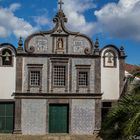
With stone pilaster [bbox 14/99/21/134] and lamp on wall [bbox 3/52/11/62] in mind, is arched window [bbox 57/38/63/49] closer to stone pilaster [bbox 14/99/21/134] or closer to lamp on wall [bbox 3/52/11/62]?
lamp on wall [bbox 3/52/11/62]

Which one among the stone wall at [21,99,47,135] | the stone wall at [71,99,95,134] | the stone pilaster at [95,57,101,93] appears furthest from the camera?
the stone pilaster at [95,57,101,93]

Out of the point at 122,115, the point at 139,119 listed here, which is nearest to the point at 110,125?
the point at 122,115

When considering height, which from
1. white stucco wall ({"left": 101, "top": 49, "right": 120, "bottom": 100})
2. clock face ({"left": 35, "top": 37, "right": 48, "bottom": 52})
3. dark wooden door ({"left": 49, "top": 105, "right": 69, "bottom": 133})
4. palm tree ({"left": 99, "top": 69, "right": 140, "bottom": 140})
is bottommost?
dark wooden door ({"left": 49, "top": 105, "right": 69, "bottom": 133})

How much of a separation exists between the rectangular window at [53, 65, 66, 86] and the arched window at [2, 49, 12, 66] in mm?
3743

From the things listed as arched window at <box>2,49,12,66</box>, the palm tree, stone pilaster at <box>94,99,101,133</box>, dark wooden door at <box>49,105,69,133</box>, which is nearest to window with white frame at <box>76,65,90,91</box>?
stone pilaster at <box>94,99,101,133</box>

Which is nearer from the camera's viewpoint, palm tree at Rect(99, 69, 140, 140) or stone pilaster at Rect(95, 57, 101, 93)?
palm tree at Rect(99, 69, 140, 140)

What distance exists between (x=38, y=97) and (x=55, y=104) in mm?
1551

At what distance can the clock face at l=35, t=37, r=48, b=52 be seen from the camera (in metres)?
31.3

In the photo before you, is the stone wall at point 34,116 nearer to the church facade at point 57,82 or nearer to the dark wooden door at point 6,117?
the church facade at point 57,82

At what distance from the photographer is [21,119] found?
3045cm

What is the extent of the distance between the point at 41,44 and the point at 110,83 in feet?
22.0

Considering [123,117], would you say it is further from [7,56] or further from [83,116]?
[7,56]

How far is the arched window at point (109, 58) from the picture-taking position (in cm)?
3180

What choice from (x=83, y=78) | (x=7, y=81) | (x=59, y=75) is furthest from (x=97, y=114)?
(x=7, y=81)
